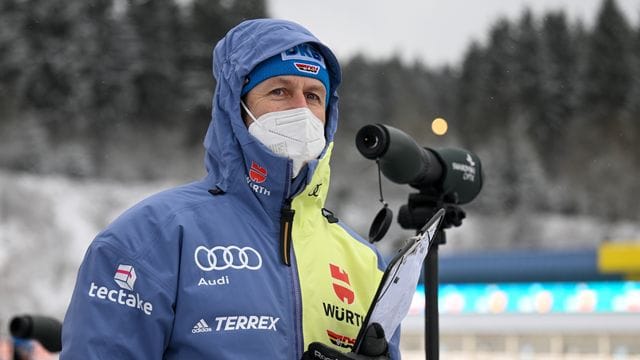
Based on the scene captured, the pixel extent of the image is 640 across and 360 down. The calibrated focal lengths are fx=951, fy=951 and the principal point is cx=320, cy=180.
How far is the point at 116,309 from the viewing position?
5.85 ft

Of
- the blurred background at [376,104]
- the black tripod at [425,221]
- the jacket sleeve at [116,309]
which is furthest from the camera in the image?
the blurred background at [376,104]

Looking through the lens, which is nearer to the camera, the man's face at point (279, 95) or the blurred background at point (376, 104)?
the man's face at point (279, 95)

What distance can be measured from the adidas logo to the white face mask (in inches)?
15.6

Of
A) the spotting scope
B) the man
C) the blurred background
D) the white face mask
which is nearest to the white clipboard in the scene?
the man

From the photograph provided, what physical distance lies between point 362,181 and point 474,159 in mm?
42925

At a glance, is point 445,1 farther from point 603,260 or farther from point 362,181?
point 603,260

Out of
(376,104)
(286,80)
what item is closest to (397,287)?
(286,80)

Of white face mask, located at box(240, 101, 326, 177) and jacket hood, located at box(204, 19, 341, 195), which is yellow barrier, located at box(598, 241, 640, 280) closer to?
jacket hood, located at box(204, 19, 341, 195)

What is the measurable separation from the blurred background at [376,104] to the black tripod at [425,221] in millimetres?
37510

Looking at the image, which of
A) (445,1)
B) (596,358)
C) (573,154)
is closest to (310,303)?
(596,358)

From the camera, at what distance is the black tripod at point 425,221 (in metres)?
2.29

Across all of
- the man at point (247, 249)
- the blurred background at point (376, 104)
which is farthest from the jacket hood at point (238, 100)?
Answer: the blurred background at point (376, 104)

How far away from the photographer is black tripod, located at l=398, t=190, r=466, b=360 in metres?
2.29

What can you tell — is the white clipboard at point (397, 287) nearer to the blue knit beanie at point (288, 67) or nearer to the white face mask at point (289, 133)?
the white face mask at point (289, 133)
